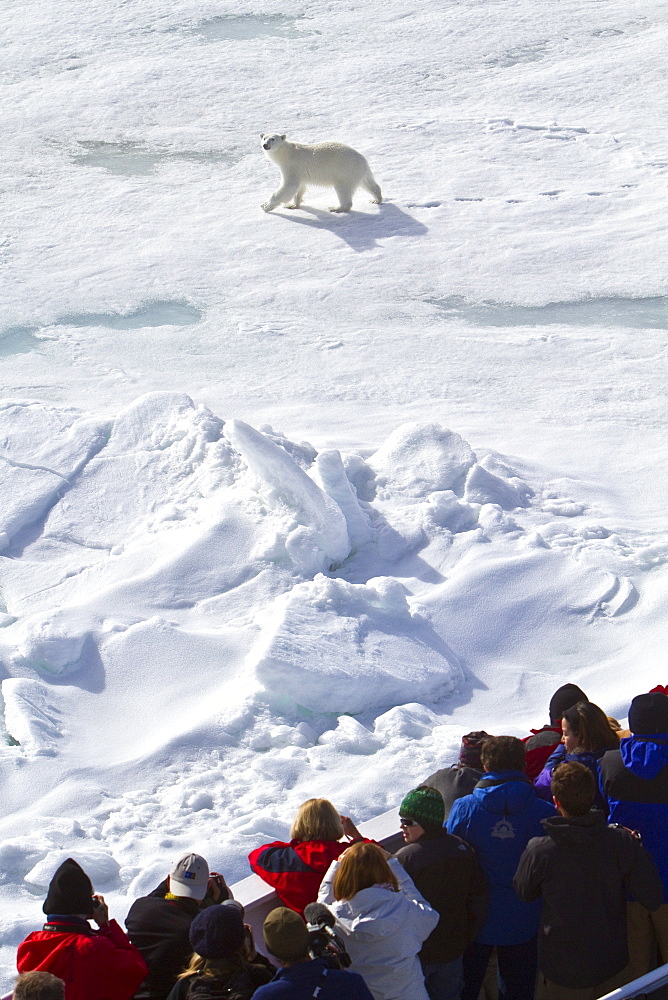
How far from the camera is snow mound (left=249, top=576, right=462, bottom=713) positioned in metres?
4.56

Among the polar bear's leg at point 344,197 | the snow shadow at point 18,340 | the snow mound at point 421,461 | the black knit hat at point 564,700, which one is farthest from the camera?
the polar bear's leg at point 344,197

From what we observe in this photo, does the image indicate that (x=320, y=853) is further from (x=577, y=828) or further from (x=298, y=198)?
(x=298, y=198)

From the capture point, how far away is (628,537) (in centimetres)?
571

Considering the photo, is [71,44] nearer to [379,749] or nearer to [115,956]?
[379,749]

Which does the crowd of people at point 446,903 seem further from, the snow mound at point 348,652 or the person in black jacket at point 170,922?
the snow mound at point 348,652

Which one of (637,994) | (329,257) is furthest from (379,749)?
(329,257)

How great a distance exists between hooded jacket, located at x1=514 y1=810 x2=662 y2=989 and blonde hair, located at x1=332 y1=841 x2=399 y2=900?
1.29ft

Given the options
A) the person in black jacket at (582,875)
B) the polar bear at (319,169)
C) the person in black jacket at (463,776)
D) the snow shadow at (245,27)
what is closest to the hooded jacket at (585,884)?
the person in black jacket at (582,875)

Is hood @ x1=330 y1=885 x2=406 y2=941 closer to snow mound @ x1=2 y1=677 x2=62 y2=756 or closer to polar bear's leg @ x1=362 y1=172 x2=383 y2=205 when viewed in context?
snow mound @ x1=2 y1=677 x2=62 y2=756

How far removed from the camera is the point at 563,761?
2.93 metres

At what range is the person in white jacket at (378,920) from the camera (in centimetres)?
246

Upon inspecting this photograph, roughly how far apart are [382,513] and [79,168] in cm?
746

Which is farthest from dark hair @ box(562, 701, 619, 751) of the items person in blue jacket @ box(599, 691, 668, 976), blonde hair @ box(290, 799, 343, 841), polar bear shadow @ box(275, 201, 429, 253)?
polar bear shadow @ box(275, 201, 429, 253)

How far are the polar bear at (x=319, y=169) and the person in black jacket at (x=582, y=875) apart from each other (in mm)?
8545
